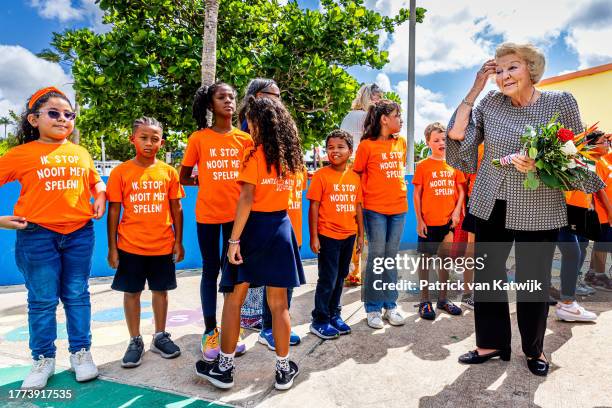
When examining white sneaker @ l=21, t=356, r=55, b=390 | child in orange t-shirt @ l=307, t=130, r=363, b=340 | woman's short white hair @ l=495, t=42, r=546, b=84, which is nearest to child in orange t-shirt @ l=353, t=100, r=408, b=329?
child in orange t-shirt @ l=307, t=130, r=363, b=340

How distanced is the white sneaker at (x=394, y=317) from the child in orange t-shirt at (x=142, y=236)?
1.77 metres

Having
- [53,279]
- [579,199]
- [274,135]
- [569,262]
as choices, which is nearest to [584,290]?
[569,262]

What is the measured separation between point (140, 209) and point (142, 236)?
193mm

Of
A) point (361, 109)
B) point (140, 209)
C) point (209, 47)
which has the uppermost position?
point (209, 47)

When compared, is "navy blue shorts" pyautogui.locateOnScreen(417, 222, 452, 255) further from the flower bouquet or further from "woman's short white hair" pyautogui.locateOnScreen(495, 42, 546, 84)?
Result: "woman's short white hair" pyautogui.locateOnScreen(495, 42, 546, 84)

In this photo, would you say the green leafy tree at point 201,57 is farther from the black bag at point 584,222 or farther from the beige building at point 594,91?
the beige building at point 594,91

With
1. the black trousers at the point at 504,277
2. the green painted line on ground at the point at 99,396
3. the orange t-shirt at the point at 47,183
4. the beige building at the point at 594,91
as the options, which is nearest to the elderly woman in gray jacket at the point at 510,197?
the black trousers at the point at 504,277

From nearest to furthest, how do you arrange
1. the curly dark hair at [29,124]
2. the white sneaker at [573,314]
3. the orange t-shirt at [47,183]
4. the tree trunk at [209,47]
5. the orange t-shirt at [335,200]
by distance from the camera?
1. the orange t-shirt at [47,183]
2. the curly dark hair at [29,124]
3. the orange t-shirt at [335,200]
4. the white sneaker at [573,314]
5. the tree trunk at [209,47]

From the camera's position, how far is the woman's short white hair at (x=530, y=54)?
252 cm

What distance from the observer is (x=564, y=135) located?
2369 millimetres

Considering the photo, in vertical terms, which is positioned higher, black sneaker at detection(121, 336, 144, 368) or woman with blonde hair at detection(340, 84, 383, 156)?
woman with blonde hair at detection(340, 84, 383, 156)

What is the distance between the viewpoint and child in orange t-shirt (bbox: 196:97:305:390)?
242 centimetres

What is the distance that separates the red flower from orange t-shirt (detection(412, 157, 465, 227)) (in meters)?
1.50

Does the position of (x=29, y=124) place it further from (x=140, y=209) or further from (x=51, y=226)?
(x=140, y=209)
